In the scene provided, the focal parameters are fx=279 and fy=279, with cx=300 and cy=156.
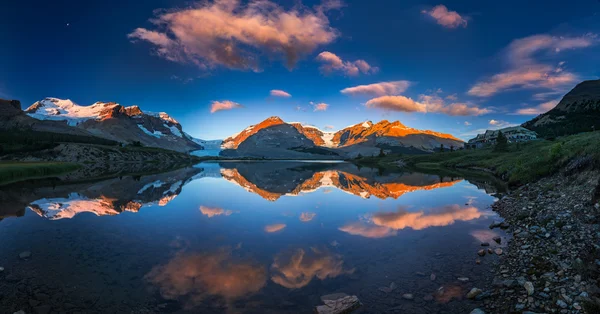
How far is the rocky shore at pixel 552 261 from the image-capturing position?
798cm

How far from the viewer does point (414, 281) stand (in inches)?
416

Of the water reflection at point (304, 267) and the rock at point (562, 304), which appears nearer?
the rock at point (562, 304)

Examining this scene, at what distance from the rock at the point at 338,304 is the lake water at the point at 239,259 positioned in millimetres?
310

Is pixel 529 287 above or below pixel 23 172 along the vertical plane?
below

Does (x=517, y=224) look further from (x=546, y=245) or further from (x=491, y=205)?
(x=491, y=205)

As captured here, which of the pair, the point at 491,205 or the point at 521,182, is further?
the point at 521,182

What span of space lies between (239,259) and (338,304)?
5.92m

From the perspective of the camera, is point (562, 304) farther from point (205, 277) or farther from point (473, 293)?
point (205, 277)

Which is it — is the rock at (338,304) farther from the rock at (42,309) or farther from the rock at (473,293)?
the rock at (42,309)

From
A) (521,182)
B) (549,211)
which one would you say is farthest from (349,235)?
(521,182)

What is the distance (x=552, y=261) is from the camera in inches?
412

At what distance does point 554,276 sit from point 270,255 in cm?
1088

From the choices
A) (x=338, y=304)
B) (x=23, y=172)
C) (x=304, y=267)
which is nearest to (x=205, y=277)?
(x=304, y=267)

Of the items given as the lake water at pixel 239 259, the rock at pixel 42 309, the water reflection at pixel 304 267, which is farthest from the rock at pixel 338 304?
the rock at pixel 42 309
